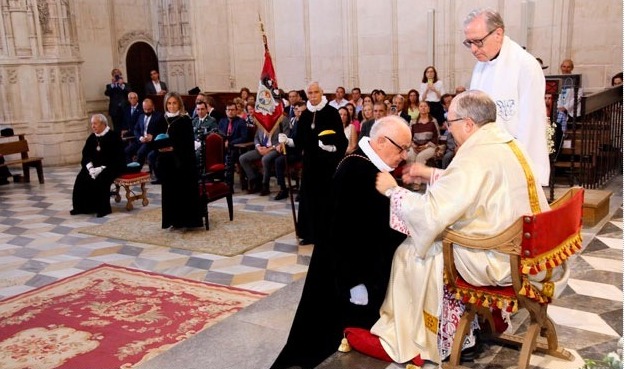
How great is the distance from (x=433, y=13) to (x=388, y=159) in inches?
361

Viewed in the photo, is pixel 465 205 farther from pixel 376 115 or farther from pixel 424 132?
pixel 424 132

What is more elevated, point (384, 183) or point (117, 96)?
point (117, 96)

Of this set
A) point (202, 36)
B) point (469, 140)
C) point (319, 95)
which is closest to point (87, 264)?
point (319, 95)

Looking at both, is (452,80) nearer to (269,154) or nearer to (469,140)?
(269,154)

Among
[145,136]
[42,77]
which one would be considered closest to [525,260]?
[145,136]

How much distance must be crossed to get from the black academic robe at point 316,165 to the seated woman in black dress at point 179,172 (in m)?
1.49

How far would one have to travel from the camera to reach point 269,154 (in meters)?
9.66

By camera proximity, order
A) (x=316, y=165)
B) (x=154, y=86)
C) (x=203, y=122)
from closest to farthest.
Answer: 1. (x=316, y=165)
2. (x=203, y=122)
3. (x=154, y=86)

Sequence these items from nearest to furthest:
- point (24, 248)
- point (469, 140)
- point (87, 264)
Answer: point (469, 140) < point (87, 264) < point (24, 248)

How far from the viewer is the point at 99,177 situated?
895 centimetres

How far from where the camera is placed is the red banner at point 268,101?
7.90m

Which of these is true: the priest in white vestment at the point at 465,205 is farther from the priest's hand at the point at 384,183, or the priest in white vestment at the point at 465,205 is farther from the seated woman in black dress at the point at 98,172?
the seated woman in black dress at the point at 98,172

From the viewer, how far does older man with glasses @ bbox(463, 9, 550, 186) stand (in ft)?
13.2

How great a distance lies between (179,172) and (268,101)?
1441 mm
